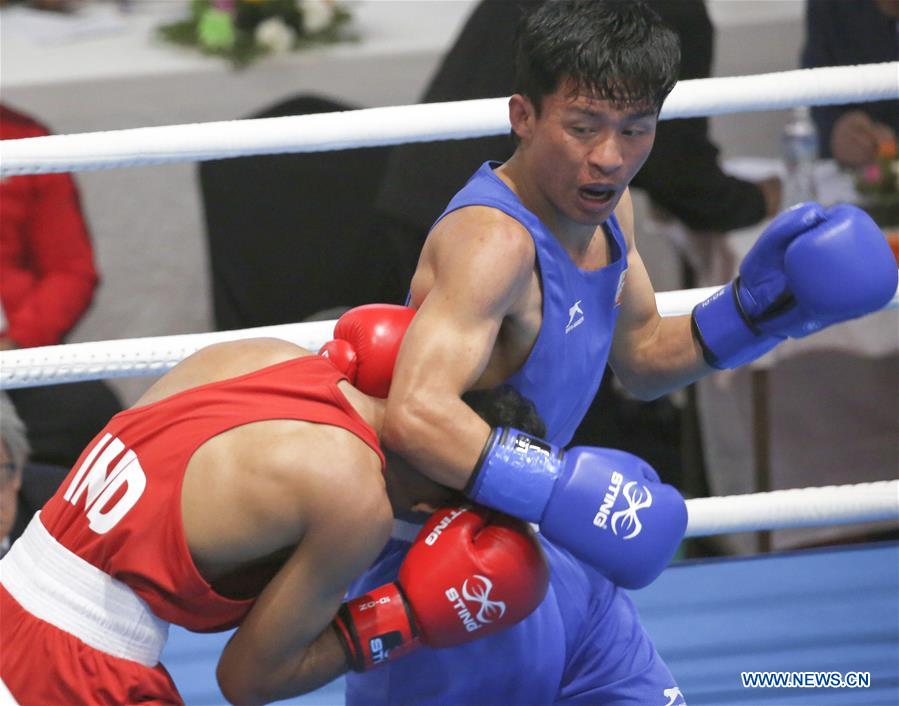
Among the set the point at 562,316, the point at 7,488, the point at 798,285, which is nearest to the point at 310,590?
the point at 562,316

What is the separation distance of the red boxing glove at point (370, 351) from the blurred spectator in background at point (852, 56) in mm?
1687

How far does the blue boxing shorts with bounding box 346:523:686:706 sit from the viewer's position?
1.46 metres

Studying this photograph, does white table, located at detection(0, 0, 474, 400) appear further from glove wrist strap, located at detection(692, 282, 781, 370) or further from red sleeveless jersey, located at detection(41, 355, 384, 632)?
red sleeveless jersey, located at detection(41, 355, 384, 632)

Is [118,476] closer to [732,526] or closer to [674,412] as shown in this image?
[732,526]

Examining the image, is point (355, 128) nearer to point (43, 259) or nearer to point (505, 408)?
point (505, 408)

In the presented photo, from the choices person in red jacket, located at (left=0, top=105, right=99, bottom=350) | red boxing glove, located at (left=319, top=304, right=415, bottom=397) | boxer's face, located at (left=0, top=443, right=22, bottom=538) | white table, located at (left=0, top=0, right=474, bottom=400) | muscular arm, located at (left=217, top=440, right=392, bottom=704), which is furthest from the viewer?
white table, located at (left=0, top=0, right=474, bottom=400)

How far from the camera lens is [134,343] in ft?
5.61

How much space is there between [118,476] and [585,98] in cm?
59

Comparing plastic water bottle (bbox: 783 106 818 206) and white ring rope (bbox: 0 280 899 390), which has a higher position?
white ring rope (bbox: 0 280 899 390)

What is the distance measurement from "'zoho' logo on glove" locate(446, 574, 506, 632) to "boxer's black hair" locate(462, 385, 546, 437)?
0.56 ft

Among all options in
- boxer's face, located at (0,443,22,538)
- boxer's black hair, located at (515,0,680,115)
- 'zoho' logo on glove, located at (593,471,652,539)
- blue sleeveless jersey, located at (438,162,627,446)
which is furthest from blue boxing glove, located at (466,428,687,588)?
boxer's face, located at (0,443,22,538)

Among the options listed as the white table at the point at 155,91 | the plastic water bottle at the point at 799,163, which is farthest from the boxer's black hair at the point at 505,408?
the white table at the point at 155,91

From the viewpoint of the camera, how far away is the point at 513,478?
4.43ft

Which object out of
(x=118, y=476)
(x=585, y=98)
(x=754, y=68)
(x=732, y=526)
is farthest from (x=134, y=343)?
(x=754, y=68)
